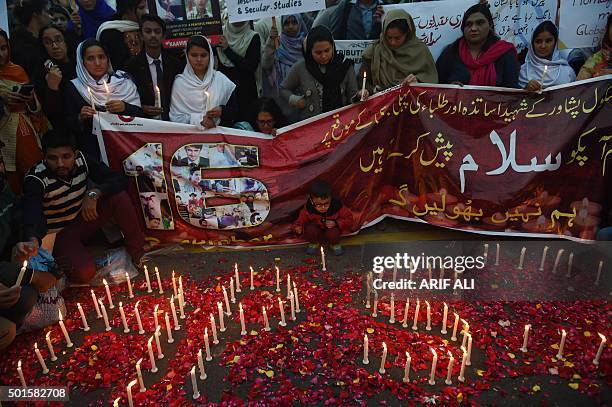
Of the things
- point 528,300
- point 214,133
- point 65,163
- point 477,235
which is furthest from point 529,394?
point 65,163

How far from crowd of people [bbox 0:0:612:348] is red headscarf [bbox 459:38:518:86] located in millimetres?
11

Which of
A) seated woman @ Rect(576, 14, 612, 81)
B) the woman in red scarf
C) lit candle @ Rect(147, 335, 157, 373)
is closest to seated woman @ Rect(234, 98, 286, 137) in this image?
the woman in red scarf

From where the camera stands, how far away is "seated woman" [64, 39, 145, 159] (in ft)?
16.2

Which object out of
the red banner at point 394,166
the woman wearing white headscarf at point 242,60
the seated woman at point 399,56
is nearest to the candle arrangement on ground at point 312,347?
the red banner at point 394,166

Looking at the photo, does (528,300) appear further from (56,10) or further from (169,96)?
(56,10)

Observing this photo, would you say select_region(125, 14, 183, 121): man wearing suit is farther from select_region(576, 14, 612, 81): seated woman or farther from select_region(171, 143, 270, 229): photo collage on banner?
select_region(576, 14, 612, 81): seated woman

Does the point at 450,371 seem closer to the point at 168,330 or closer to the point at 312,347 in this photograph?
the point at 312,347

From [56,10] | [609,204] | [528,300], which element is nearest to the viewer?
[528,300]

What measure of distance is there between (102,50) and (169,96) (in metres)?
0.80

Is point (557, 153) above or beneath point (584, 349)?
above

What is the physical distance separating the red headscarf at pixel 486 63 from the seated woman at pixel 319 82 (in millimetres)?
1276

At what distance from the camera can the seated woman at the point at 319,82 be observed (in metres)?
5.21

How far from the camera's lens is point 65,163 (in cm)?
439

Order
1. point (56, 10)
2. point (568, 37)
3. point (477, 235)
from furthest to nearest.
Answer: point (56, 10)
point (568, 37)
point (477, 235)
